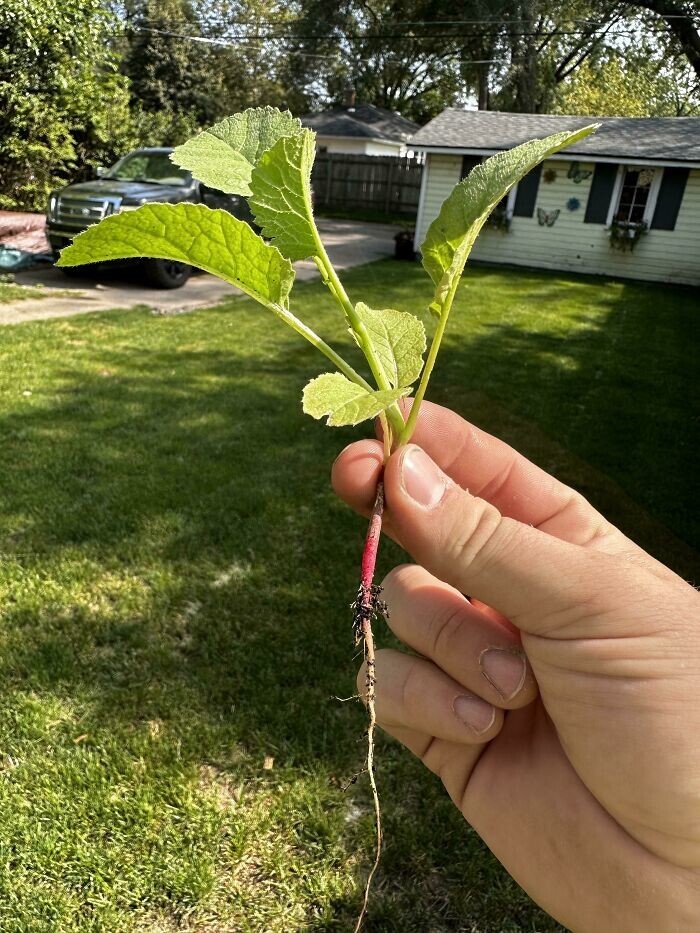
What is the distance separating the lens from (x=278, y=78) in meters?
39.2

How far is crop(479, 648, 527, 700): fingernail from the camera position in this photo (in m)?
1.52

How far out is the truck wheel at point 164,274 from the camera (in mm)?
11141

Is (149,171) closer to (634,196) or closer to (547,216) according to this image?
(547,216)

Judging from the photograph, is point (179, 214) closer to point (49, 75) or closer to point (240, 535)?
point (240, 535)

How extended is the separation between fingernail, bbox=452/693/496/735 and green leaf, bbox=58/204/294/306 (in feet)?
3.68

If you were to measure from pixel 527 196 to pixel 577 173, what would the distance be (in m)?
1.26

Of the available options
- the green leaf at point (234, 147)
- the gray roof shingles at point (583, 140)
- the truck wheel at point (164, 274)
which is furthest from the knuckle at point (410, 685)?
the gray roof shingles at point (583, 140)

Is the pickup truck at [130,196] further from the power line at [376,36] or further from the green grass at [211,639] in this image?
the power line at [376,36]

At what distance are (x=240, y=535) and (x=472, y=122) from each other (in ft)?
59.1

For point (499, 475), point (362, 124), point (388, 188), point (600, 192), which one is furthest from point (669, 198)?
point (362, 124)

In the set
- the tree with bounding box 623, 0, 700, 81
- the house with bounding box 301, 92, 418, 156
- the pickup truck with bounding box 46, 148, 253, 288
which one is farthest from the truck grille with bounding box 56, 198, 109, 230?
the tree with bounding box 623, 0, 700, 81

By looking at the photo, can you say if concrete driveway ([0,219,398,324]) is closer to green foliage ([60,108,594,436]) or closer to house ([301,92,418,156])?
green foliage ([60,108,594,436])

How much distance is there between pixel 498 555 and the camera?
1.35 m

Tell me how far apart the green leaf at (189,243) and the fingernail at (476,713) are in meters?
1.12
